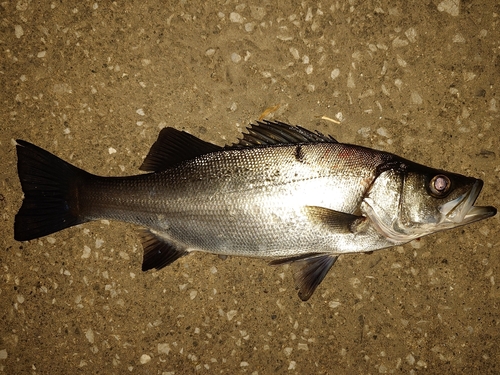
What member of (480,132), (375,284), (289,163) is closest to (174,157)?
(289,163)

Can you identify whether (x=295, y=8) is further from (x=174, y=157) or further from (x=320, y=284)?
(x=320, y=284)

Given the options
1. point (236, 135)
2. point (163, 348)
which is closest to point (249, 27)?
point (236, 135)

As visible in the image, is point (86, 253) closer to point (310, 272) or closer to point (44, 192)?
point (44, 192)

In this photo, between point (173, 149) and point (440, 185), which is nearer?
point (440, 185)

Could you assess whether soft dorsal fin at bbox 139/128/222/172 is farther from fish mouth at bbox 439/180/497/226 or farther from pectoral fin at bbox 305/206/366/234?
fish mouth at bbox 439/180/497/226

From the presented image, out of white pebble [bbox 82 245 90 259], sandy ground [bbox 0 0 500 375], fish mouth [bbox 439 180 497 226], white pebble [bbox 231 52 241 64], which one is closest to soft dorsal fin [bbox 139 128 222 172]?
sandy ground [bbox 0 0 500 375]

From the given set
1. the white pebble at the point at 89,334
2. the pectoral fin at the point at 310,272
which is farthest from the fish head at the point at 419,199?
the white pebble at the point at 89,334
